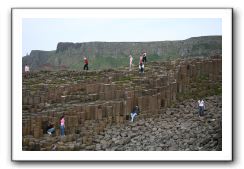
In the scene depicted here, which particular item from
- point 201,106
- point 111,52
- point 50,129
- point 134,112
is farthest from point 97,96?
point 111,52

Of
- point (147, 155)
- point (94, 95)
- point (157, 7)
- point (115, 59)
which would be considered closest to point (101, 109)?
point (94, 95)

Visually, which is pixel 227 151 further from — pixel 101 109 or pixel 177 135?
pixel 101 109

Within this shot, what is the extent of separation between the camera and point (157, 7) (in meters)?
11.4

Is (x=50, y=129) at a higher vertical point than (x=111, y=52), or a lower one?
lower

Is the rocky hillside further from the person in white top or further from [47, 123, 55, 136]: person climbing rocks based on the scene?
[47, 123, 55, 136]: person climbing rocks

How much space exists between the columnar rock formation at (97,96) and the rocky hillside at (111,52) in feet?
1.21

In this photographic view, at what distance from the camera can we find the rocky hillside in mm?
12617

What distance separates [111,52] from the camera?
17031 mm

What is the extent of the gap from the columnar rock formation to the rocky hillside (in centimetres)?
37

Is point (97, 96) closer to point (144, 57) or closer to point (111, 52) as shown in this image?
point (144, 57)

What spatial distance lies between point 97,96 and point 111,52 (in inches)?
183

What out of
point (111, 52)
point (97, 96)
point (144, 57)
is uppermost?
point (111, 52)

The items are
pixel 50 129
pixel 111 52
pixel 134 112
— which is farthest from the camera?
pixel 111 52

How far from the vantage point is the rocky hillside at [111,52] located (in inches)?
497
